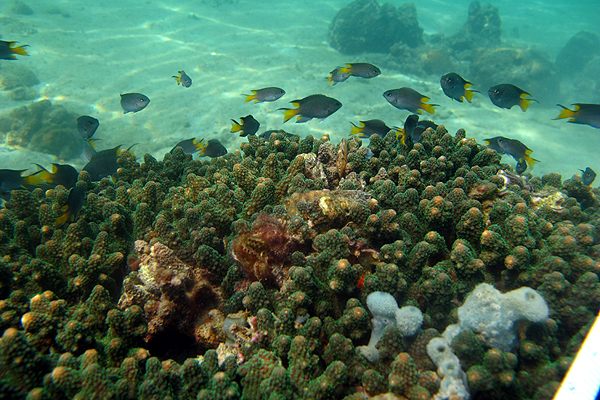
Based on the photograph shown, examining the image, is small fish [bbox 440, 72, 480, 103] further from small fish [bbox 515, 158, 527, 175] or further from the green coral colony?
the green coral colony

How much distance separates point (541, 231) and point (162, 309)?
3.33 m

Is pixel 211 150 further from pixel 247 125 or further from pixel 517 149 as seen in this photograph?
pixel 517 149

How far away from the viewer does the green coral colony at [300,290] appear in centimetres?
147

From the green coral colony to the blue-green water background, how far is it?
7.44 metres

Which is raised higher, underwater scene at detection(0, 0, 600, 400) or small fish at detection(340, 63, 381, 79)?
small fish at detection(340, 63, 381, 79)

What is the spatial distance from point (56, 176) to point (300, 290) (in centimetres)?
396

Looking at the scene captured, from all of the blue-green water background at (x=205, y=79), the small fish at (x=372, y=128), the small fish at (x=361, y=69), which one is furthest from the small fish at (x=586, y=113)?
the blue-green water background at (x=205, y=79)

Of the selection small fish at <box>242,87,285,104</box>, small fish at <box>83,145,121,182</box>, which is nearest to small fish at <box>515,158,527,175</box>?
small fish at <box>242,87,285,104</box>

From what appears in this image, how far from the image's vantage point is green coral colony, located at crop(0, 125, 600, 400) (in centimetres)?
147

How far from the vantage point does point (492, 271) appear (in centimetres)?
212

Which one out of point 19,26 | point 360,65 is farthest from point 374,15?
point 19,26

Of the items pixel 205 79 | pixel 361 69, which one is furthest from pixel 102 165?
pixel 205 79

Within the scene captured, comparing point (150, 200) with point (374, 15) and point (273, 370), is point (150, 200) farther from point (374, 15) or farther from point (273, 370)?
point (374, 15)

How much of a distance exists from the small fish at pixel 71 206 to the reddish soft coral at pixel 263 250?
74.8 inches
